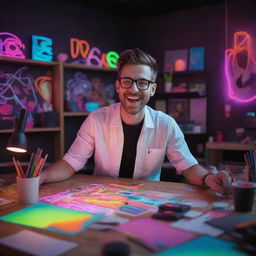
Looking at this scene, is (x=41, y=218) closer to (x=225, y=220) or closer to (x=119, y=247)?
(x=119, y=247)

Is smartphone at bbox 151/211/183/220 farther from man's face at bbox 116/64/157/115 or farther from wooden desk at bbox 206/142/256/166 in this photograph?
wooden desk at bbox 206/142/256/166

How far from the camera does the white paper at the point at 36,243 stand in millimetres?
1075

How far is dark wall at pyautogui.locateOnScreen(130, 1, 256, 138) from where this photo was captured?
446 cm

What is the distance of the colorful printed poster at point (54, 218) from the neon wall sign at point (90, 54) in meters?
3.23

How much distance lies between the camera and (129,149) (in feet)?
7.95

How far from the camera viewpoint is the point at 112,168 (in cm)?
236

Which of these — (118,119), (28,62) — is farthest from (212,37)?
(118,119)

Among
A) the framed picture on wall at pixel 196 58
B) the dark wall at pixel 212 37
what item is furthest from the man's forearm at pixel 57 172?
the framed picture on wall at pixel 196 58

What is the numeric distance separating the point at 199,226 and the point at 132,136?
49.6 inches

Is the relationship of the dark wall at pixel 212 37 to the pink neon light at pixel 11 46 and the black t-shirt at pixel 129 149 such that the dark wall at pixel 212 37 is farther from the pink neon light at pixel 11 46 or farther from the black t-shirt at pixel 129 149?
the black t-shirt at pixel 129 149

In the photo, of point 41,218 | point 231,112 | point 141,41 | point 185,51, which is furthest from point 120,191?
point 141,41

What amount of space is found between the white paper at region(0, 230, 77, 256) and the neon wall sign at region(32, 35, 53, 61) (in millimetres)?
3065

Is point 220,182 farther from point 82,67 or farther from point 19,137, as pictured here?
point 82,67

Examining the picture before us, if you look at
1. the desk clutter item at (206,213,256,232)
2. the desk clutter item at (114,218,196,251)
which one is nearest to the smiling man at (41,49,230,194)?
the desk clutter item at (206,213,256,232)
